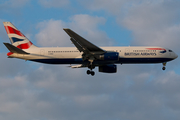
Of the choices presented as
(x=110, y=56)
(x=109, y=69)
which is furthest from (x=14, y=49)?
(x=109, y=69)

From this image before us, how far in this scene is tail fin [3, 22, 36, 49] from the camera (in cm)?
6084

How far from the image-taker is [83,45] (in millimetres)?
53219

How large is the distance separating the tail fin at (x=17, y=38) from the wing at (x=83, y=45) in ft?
39.5

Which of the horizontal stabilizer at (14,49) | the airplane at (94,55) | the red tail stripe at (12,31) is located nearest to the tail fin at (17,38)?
the red tail stripe at (12,31)

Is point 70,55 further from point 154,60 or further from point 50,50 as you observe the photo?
point 154,60

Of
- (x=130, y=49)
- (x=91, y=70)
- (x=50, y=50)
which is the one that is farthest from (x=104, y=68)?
(x=50, y=50)

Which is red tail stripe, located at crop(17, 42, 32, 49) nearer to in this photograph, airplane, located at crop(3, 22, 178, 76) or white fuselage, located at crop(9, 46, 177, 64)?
airplane, located at crop(3, 22, 178, 76)

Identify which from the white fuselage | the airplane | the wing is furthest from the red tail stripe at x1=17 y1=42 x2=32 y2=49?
the wing

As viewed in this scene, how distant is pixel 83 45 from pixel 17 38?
15.9m

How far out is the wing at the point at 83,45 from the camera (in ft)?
164

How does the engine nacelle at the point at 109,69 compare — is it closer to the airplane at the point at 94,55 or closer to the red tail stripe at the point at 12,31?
the airplane at the point at 94,55

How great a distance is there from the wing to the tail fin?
1204cm

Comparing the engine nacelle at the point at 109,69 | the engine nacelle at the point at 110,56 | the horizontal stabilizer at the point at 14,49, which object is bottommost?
the engine nacelle at the point at 109,69

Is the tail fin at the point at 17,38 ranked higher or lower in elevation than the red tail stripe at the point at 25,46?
higher
